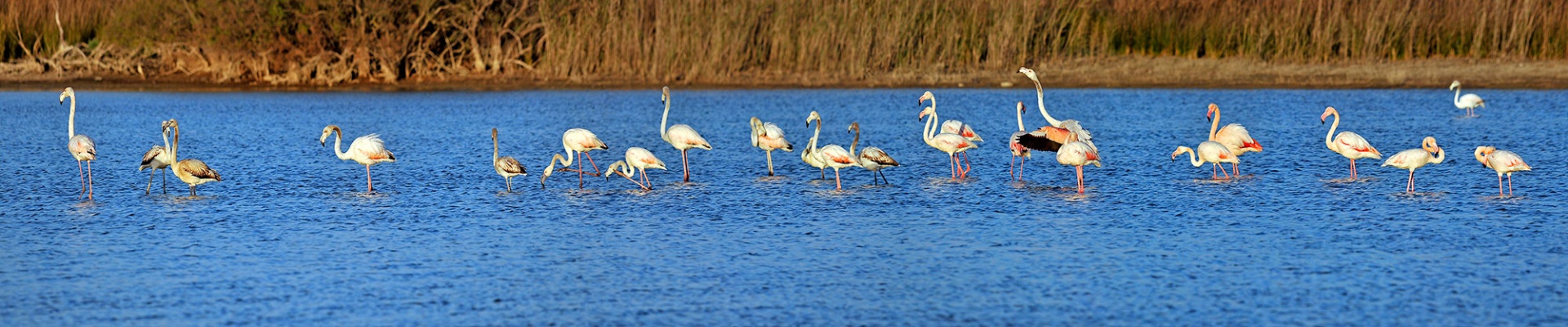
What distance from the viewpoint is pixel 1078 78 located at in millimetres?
24141

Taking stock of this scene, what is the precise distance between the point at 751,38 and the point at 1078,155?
14.4 m

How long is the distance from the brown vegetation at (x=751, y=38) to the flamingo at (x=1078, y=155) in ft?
43.4

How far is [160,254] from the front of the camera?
783cm

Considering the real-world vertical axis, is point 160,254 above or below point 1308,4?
below

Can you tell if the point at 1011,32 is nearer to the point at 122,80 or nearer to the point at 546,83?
the point at 546,83

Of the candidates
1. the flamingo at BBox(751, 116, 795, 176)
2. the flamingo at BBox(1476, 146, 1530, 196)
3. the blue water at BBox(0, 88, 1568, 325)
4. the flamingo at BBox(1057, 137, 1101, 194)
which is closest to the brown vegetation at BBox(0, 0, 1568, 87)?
the blue water at BBox(0, 88, 1568, 325)

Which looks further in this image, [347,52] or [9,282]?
[347,52]

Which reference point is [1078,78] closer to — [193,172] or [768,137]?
[768,137]

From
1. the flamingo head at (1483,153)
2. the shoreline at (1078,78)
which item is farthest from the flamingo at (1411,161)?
the shoreline at (1078,78)

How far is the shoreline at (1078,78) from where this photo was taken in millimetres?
23156

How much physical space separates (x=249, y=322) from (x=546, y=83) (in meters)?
18.4

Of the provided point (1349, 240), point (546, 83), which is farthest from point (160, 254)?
point (546, 83)

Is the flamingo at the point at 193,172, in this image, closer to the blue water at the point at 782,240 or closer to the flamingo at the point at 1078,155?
the blue water at the point at 782,240

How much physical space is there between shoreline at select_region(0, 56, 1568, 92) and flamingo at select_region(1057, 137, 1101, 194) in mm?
12645
